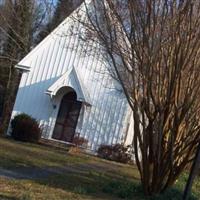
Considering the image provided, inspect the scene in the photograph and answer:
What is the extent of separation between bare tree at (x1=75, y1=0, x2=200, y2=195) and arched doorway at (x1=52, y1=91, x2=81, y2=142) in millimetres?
15388

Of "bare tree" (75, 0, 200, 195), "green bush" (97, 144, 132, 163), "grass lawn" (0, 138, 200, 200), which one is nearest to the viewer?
"grass lawn" (0, 138, 200, 200)

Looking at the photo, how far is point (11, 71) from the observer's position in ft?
142

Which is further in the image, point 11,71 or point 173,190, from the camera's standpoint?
point 11,71

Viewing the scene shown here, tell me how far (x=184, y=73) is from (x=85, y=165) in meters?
9.53

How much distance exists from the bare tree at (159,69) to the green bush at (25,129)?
562 inches

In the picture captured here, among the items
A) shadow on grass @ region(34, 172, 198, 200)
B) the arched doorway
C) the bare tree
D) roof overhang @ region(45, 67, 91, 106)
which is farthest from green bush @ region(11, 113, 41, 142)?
the bare tree

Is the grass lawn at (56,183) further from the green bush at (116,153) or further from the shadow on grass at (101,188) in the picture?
the green bush at (116,153)

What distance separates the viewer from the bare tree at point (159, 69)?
42.5 ft

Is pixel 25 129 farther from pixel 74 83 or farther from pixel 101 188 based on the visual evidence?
pixel 101 188

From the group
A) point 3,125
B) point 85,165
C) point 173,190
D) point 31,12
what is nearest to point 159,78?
point 173,190

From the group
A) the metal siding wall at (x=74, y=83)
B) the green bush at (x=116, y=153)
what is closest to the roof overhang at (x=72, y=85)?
the metal siding wall at (x=74, y=83)

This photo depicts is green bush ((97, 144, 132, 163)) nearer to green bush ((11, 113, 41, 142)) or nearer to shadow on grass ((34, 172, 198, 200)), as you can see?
green bush ((11, 113, 41, 142))

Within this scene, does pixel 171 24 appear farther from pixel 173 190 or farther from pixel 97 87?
pixel 97 87

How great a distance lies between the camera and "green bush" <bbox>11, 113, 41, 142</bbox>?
2906cm
